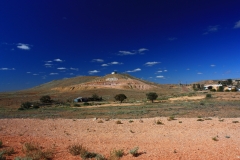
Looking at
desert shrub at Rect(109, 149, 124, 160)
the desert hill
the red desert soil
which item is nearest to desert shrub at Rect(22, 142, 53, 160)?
the red desert soil

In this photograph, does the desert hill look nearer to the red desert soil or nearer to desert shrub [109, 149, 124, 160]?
the red desert soil

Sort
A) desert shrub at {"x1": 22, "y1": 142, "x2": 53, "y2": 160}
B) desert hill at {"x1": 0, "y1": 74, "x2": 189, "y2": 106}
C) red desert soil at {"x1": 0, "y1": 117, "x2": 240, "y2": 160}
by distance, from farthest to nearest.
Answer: desert hill at {"x1": 0, "y1": 74, "x2": 189, "y2": 106}, red desert soil at {"x1": 0, "y1": 117, "x2": 240, "y2": 160}, desert shrub at {"x1": 22, "y1": 142, "x2": 53, "y2": 160}

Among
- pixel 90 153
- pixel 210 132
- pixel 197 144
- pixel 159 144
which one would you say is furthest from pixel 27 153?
pixel 210 132

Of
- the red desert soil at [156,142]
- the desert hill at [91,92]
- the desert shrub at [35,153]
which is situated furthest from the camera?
the desert hill at [91,92]

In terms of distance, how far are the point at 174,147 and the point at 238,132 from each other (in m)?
5.62

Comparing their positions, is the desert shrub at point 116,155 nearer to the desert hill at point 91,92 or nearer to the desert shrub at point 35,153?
the desert shrub at point 35,153

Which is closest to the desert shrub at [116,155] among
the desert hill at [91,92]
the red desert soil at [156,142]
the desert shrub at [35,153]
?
the red desert soil at [156,142]

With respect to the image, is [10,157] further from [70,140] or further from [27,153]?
[70,140]

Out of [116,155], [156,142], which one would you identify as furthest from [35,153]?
[156,142]

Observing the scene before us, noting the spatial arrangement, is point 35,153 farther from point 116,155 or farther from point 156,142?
point 156,142

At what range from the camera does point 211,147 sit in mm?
9312

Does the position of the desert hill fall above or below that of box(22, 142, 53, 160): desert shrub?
above

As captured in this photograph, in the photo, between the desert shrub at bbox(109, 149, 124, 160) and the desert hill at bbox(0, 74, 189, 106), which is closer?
the desert shrub at bbox(109, 149, 124, 160)

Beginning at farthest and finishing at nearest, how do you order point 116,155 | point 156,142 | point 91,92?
1. point 91,92
2. point 156,142
3. point 116,155
